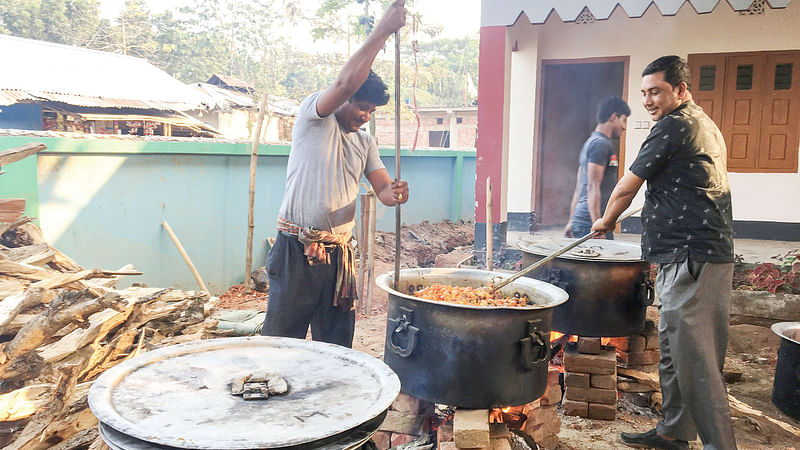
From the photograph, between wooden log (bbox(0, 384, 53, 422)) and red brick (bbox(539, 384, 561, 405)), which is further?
red brick (bbox(539, 384, 561, 405))

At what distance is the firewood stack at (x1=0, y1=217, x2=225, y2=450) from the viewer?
2.92 meters

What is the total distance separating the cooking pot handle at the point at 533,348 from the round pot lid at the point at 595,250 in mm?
1200

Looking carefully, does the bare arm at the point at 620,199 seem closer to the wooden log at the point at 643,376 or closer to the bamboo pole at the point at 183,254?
the wooden log at the point at 643,376

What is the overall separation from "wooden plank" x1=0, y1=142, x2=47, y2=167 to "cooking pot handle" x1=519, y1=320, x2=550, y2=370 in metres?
4.41

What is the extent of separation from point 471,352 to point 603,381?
178 centimetres

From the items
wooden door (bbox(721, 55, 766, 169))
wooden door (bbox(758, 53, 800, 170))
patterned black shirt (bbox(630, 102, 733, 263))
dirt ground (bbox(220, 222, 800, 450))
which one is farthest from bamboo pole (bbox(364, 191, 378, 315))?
wooden door (bbox(758, 53, 800, 170))

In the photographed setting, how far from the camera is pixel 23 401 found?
3.11 meters

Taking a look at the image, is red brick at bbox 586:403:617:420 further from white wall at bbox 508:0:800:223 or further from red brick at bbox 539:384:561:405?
white wall at bbox 508:0:800:223

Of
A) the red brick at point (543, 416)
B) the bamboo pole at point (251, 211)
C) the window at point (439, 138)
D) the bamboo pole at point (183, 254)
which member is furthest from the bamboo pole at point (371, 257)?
the window at point (439, 138)

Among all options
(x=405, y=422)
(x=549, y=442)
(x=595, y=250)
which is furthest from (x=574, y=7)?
(x=405, y=422)

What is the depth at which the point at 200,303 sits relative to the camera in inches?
196

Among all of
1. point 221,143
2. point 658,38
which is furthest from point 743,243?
point 221,143

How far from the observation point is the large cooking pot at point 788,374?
4191mm

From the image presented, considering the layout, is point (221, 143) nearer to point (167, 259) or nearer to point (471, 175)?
point (167, 259)
